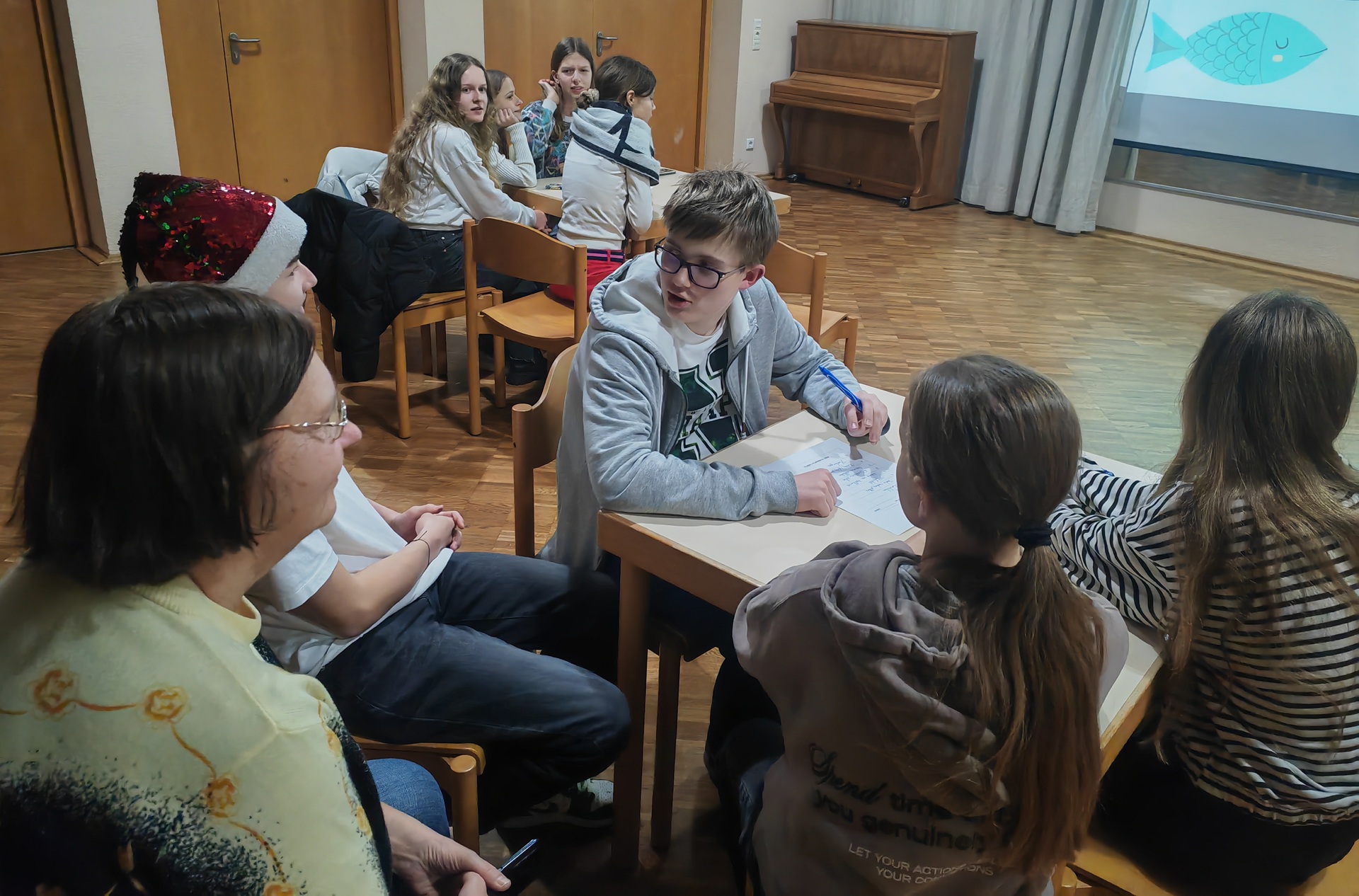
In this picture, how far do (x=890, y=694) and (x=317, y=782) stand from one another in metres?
0.48

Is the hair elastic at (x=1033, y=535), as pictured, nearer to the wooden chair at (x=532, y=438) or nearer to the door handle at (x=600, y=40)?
the wooden chair at (x=532, y=438)

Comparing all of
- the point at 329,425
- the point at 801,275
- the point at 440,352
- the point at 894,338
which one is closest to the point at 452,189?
the point at 440,352

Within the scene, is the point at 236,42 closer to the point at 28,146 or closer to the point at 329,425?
the point at 28,146

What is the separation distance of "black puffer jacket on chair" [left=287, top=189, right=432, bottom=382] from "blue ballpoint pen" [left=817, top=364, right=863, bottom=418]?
1.59 m

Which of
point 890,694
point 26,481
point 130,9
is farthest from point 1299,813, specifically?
point 130,9

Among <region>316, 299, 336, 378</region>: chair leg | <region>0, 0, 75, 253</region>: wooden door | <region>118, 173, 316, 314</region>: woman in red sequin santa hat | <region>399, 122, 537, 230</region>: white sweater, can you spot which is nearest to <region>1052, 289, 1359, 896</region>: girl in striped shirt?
<region>118, 173, 316, 314</region>: woman in red sequin santa hat

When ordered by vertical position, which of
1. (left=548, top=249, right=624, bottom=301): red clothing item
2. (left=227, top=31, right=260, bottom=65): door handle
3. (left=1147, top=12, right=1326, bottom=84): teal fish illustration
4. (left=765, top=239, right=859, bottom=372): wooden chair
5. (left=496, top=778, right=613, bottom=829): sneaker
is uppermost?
(left=1147, top=12, right=1326, bottom=84): teal fish illustration

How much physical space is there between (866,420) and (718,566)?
1.74ft

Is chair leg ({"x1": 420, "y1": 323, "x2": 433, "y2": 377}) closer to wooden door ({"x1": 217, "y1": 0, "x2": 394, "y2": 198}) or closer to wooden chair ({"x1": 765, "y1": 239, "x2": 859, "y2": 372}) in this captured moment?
wooden chair ({"x1": 765, "y1": 239, "x2": 859, "y2": 372})

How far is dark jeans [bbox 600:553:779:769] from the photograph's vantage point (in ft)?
4.74

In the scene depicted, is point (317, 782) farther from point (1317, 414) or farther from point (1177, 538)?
point (1317, 414)

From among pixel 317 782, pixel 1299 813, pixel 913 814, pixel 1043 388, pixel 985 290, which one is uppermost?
pixel 1043 388

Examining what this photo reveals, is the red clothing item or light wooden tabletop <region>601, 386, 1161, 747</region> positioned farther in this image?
the red clothing item

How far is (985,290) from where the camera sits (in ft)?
16.2
